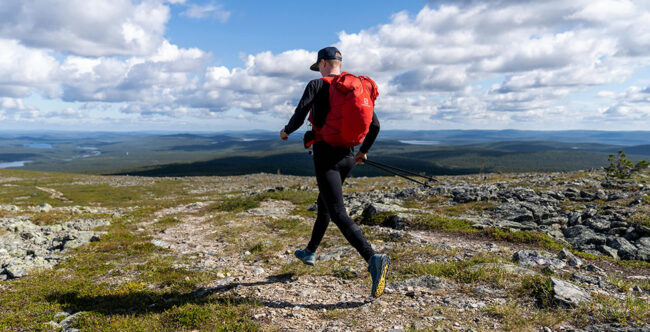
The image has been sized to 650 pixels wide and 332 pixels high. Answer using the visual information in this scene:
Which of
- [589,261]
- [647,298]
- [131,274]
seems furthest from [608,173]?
[131,274]

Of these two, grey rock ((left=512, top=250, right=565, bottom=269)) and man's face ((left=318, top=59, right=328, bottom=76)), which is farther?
grey rock ((left=512, top=250, right=565, bottom=269))

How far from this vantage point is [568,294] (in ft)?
17.7

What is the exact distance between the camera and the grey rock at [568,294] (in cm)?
517

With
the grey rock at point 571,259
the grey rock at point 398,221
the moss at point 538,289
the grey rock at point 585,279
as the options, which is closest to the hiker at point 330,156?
the moss at point 538,289

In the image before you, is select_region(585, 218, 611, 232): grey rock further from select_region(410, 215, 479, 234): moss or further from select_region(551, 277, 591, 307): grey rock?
select_region(551, 277, 591, 307): grey rock

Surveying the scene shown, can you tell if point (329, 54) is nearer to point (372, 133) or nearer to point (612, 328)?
point (372, 133)

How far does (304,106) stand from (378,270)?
3.12 meters

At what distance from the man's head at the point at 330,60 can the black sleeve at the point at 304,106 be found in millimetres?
515

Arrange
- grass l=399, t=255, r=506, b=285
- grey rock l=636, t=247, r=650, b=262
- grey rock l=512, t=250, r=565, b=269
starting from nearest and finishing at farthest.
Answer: grass l=399, t=255, r=506, b=285 → grey rock l=512, t=250, r=565, b=269 → grey rock l=636, t=247, r=650, b=262

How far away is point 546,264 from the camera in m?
7.57

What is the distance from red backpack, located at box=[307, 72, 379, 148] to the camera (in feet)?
17.6

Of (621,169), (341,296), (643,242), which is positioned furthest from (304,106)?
(621,169)

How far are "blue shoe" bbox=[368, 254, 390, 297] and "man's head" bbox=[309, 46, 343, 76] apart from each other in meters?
3.47

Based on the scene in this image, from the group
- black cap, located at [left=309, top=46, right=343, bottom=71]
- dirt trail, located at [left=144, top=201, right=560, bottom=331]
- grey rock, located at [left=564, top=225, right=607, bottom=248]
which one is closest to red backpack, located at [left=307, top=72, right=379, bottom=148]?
black cap, located at [left=309, top=46, right=343, bottom=71]
